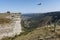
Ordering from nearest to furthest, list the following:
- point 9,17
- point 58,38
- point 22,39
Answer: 1. point 58,38
2. point 22,39
3. point 9,17

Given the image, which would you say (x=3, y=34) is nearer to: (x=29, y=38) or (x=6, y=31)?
(x=6, y=31)

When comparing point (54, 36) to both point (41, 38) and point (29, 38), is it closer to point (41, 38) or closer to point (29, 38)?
point (41, 38)

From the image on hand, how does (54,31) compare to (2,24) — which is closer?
(54,31)

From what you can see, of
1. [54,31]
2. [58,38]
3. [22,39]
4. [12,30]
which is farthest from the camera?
[12,30]

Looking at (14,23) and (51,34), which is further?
(14,23)

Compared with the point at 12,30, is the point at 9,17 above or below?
above

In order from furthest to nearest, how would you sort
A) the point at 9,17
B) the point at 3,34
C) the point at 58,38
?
1. the point at 9,17
2. the point at 3,34
3. the point at 58,38

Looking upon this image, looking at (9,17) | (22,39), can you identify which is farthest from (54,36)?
(9,17)

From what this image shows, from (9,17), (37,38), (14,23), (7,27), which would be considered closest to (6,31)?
(7,27)

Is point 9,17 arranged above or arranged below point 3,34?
above
